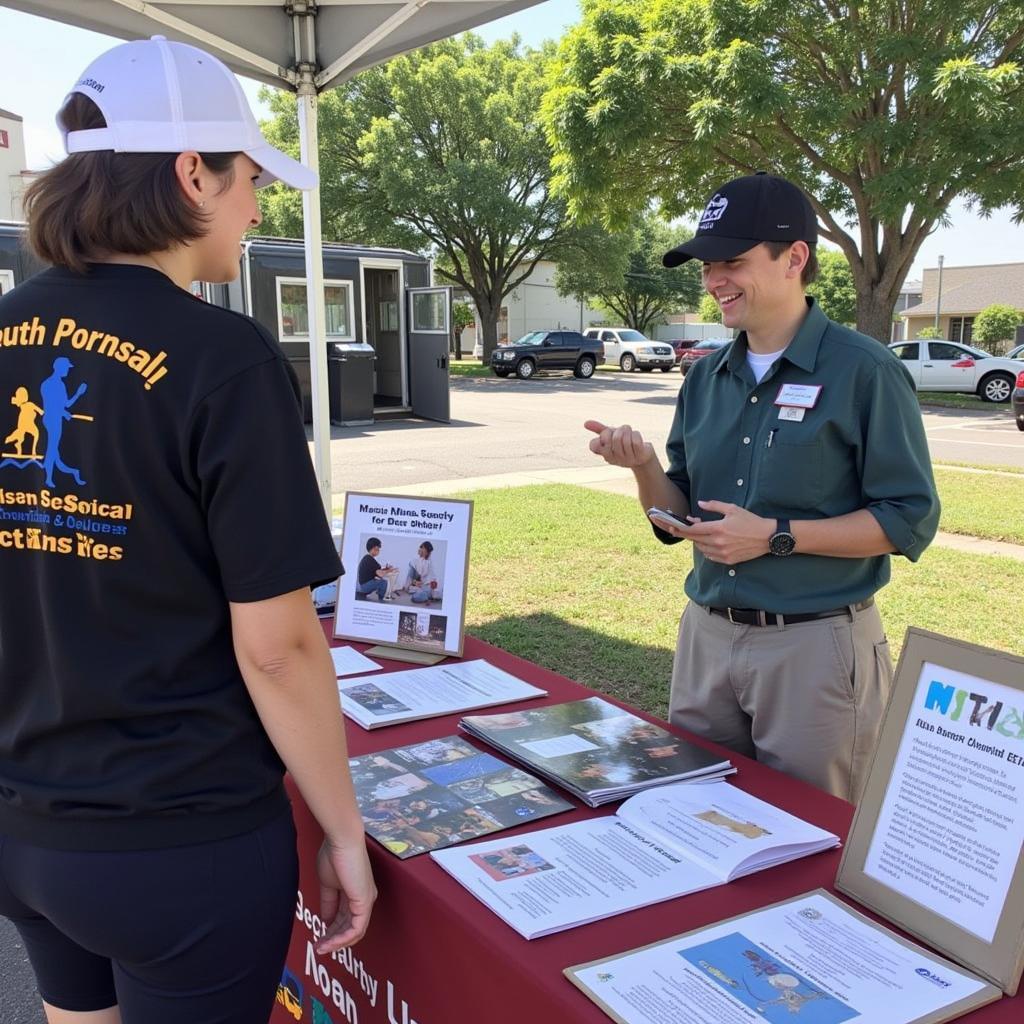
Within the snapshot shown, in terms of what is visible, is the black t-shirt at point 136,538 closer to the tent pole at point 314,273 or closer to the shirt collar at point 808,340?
the shirt collar at point 808,340

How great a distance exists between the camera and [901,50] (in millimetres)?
13234

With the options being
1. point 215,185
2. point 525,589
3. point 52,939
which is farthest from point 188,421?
point 525,589

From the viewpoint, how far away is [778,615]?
1905 millimetres

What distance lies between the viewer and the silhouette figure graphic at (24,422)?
1.05 meters

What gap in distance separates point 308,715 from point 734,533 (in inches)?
38.4

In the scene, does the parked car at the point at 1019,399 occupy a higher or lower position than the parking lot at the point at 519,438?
higher

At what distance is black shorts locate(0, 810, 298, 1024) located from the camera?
1061mm

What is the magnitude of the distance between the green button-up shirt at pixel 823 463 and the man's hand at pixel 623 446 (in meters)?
0.15

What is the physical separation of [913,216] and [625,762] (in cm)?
1614

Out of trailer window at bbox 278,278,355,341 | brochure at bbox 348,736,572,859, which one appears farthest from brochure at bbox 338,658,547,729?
trailer window at bbox 278,278,355,341

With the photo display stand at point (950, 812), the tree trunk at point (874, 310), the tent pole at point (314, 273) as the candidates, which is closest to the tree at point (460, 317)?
the tree trunk at point (874, 310)

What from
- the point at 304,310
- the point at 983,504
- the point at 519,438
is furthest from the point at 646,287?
the point at 983,504

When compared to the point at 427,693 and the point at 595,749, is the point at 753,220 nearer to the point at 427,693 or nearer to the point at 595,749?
the point at 595,749

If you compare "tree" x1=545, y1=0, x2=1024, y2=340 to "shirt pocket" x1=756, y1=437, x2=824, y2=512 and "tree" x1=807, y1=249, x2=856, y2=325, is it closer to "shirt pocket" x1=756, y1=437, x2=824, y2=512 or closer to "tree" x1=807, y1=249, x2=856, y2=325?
"shirt pocket" x1=756, y1=437, x2=824, y2=512
